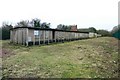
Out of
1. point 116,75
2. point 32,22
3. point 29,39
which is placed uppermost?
point 32,22

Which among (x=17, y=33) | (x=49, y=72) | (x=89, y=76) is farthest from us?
(x=17, y=33)

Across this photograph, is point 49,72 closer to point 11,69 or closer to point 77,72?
point 77,72

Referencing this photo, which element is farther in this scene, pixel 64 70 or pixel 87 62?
pixel 87 62

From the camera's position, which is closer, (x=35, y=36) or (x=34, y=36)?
(x=34, y=36)

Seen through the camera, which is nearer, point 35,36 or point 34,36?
point 34,36

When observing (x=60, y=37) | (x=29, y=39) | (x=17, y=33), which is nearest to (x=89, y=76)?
(x=29, y=39)

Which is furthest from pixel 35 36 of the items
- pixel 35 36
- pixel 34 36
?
pixel 34 36

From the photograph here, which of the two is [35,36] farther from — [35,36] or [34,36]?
[34,36]

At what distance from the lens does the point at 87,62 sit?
9.67 m

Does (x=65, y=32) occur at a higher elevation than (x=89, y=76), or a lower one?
higher

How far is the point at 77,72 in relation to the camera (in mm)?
7898

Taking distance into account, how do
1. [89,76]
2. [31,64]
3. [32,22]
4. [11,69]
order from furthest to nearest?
[32,22] → [31,64] → [11,69] → [89,76]

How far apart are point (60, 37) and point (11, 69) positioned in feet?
47.6

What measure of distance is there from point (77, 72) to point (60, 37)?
1509 centimetres
